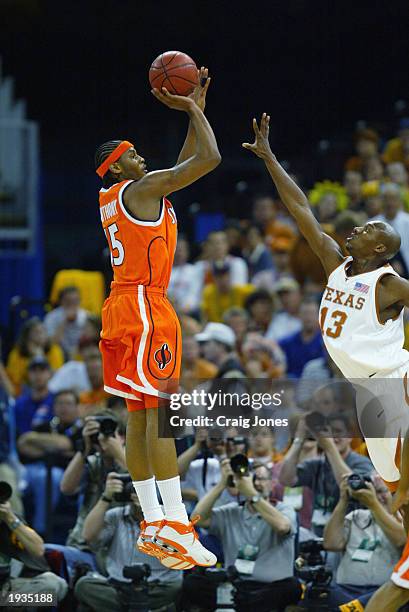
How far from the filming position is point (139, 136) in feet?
51.7

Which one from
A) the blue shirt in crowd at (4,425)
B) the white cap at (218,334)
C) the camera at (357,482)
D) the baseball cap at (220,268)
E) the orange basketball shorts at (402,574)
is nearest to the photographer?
the orange basketball shorts at (402,574)

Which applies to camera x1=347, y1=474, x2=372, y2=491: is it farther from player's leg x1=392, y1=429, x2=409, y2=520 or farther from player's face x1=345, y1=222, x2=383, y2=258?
player's face x1=345, y1=222, x2=383, y2=258

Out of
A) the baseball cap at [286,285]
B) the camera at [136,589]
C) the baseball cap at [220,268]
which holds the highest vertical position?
the baseball cap at [220,268]

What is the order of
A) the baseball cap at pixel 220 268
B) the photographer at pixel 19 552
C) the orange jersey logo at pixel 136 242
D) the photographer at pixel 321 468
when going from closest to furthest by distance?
the orange jersey logo at pixel 136 242 < the photographer at pixel 19 552 < the photographer at pixel 321 468 < the baseball cap at pixel 220 268

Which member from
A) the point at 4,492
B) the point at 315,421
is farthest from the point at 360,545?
the point at 4,492

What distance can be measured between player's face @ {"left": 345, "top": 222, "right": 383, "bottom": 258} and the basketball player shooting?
35.9 inches

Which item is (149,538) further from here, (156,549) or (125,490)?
A: (125,490)

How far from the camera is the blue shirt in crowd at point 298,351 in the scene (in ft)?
36.6

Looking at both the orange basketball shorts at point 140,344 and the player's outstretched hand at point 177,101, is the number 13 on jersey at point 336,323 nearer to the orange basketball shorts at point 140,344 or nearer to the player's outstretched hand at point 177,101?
the orange basketball shorts at point 140,344

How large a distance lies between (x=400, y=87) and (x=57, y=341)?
5.55m

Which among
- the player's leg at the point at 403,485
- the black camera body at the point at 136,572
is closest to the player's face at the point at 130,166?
the player's leg at the point at 403,485

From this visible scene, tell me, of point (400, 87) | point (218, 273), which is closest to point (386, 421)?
point (218, 273)

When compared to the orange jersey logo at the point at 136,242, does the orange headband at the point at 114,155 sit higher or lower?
higher

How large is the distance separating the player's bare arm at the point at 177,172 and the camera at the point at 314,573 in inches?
98.6
